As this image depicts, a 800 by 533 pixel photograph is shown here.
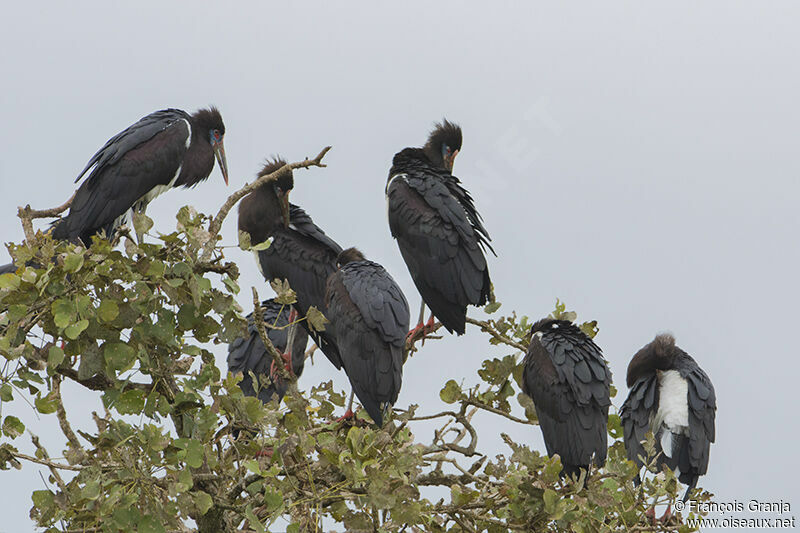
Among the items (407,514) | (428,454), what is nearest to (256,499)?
(407,514)

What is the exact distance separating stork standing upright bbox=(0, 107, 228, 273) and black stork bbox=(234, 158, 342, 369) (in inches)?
31.4

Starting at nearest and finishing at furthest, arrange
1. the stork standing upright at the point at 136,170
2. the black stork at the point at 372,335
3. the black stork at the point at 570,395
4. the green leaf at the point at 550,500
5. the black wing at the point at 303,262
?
the green leaf at the point at 550,500 < the black stork at the point at 372,335 < the black stork at the point at 570,395 < the black wing at the point at 303,262 < the stork standing upright at the point at 136,170

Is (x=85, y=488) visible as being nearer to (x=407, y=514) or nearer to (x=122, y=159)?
(x=407, y=514)

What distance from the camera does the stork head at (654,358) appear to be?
737cm

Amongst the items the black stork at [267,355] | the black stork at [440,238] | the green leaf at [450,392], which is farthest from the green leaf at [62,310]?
the black stork at [440,238]

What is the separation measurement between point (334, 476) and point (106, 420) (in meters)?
1.01

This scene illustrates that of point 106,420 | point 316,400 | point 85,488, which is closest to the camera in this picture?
point 85,488

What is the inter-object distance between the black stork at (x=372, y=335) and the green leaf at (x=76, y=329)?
2450mm

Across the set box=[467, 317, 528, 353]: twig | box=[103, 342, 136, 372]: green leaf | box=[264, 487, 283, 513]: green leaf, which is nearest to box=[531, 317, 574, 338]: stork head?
box=[467, 317, 528, 353]: twig

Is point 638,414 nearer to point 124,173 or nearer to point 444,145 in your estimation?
point 444,145

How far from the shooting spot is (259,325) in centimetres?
464

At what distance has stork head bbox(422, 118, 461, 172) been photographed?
8.34 metres

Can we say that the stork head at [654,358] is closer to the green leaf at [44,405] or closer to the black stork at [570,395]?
the black stork at [570,395]

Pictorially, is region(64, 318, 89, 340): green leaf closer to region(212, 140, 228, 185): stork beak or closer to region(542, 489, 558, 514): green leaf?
region(542, 489, 558, 514): green leaf
